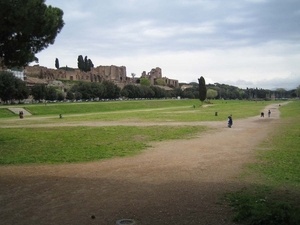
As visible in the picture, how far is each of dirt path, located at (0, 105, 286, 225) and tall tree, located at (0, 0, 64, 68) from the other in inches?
191

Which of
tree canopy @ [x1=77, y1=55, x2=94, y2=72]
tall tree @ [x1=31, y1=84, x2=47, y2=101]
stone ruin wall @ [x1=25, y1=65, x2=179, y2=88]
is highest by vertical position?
tree canopy @ [x1=77, y1=55, x2=94, y2=72]

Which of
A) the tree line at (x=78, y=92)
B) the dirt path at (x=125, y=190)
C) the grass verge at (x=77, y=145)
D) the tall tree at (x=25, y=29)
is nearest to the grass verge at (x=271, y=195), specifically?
the dirt path at (x=125, y=190)

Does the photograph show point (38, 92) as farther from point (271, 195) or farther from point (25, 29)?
point (271, 195)

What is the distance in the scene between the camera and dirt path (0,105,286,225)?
580cm

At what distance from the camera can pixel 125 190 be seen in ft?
24.9

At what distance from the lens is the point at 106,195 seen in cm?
716

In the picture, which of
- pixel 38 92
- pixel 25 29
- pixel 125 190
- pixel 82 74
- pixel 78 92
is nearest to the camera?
pixel 125 190

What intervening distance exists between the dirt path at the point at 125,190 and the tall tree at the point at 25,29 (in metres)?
4.86

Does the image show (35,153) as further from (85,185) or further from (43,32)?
(85,185)

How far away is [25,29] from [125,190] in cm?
715

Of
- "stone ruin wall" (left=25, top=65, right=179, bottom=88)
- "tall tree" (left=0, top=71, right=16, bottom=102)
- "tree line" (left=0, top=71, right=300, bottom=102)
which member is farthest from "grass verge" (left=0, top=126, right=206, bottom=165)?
"stone ruin wall" (left=25, top=65, right=179, bottom=88)

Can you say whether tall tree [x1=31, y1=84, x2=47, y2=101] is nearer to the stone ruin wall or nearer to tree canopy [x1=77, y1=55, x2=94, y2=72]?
the stone ruin wall

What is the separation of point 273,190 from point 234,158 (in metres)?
4.75

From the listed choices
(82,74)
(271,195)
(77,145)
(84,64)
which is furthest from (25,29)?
(84,64)
